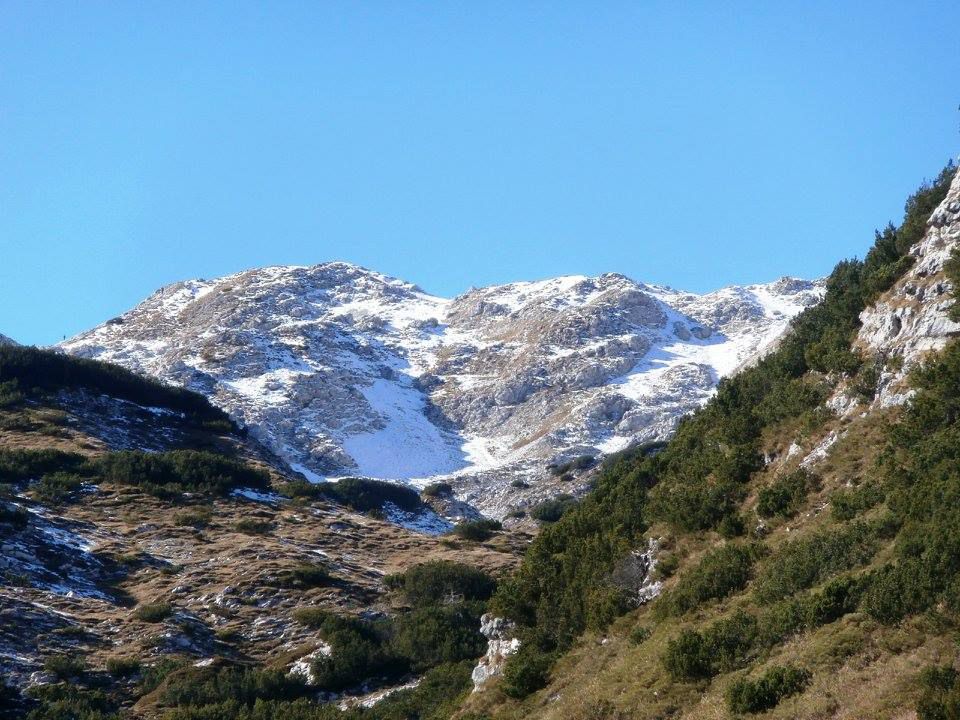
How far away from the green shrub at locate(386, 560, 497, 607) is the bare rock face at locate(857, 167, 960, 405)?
940 inches

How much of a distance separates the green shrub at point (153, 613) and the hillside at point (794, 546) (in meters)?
16.6

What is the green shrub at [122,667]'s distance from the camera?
113ft

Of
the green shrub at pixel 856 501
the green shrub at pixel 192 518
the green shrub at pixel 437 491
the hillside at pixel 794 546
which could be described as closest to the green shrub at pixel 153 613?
the green shrub at pixel 192 518

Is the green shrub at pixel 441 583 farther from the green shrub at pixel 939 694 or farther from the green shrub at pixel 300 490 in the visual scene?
the green shrub at pixel 939 694

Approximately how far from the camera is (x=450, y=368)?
164 m

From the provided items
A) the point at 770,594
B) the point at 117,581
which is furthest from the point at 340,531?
the point at 770,594

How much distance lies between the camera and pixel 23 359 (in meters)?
74.4

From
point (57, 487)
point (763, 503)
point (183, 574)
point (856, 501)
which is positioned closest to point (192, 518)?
point (57, 487)

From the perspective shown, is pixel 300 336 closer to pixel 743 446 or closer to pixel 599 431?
pixel 599 431

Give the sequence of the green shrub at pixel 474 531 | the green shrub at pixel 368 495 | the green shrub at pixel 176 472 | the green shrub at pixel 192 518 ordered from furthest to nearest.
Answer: the green shrub at pixel 368 495 < the green shrub at pixel 474 531 < the green shrub at pixel 176 472 < the green shrub at pixel 192 518

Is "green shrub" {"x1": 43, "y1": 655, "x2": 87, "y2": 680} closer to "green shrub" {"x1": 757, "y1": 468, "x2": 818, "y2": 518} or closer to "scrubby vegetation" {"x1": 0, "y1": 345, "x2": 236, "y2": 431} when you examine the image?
"green shrub" {"x1": 757, "y1": 468, "x2": 818, "y2": 518}

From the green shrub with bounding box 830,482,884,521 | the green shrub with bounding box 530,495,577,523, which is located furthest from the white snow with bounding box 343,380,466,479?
the green shrub with bounding box 830,482,884,521

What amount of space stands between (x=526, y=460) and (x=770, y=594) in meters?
101

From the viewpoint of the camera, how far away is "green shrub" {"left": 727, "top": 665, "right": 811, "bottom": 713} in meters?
16.3
